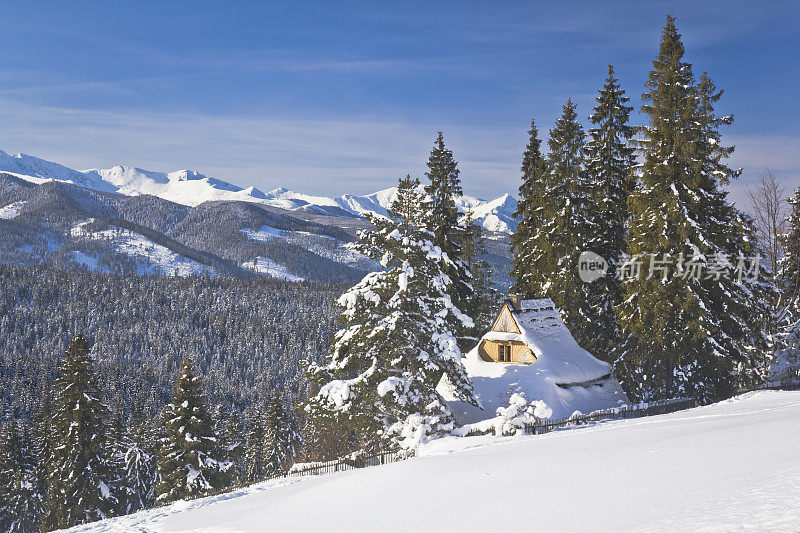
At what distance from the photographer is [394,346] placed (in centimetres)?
2553

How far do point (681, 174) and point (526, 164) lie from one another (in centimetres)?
1325

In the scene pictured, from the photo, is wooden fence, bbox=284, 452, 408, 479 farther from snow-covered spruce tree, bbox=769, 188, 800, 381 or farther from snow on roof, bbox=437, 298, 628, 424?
snow-covered spruce tree, bbox=769, 188, 800, 381

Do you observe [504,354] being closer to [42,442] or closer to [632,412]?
[632,412]

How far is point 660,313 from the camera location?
93.0ft

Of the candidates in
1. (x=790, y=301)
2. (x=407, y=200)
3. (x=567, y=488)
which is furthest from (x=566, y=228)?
(x=567, y=488)

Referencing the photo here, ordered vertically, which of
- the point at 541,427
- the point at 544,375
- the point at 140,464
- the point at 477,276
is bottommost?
the point at 140,464

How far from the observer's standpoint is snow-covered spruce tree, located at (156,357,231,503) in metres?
36.3

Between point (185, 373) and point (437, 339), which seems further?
point (185, 373)

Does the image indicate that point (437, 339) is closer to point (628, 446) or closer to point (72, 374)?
point (628, 446)

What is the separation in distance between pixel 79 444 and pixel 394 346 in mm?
25134

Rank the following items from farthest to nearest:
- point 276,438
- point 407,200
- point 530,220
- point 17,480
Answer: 1. point 276,438
2. point 17,480
3. point 530,220
4. point 407,200

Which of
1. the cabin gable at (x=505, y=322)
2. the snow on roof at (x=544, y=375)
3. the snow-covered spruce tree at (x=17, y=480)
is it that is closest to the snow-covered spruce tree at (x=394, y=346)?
the snow on roof at (x=544, y=375)

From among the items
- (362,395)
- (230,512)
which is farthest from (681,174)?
(230,512)

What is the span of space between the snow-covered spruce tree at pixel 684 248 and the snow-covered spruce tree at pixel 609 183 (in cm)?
520
